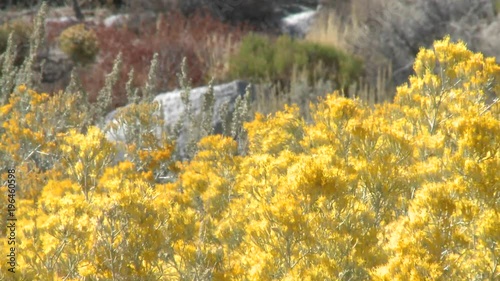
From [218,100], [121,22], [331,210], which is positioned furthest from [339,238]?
[121,22]

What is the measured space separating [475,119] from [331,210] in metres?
0.60

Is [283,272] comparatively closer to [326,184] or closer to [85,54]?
[326,184]

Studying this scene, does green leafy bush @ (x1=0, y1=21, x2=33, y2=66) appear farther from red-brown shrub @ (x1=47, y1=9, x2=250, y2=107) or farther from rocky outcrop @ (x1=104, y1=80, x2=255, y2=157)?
rocky outcrop @ (x1=104, y1=80, x2=255, y2=157)

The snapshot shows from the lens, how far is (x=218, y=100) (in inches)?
349

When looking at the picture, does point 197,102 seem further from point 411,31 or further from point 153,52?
point 411,31

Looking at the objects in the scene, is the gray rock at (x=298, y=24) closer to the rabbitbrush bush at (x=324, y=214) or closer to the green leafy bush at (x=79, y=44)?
the green leafy bush at (x=79, y=44)

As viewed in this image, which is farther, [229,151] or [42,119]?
[42,119]

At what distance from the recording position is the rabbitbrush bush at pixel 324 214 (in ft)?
7.22

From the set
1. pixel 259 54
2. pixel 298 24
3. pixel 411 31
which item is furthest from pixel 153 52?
pixel 298 24

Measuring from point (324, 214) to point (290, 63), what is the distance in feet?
29.1

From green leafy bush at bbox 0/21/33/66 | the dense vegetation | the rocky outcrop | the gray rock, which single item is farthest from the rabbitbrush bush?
the gray rock

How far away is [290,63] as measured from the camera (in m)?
11.1

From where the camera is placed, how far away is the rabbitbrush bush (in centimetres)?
220

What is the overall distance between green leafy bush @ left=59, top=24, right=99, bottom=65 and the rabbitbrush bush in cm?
813
